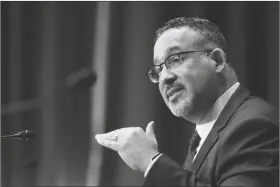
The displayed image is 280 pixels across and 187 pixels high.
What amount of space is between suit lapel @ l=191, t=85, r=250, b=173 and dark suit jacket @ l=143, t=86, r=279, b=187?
1cm

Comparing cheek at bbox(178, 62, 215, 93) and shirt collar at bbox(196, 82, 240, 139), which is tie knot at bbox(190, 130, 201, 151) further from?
cheek at bbox(178, 62, 215, 93)

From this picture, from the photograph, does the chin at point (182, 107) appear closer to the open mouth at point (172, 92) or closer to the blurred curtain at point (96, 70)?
the open mouth at point (172, 92)

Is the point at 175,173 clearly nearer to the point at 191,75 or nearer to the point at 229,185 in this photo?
the point at 229,185

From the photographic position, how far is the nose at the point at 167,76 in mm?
1104

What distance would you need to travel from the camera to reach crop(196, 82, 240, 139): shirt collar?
1099 millimetres

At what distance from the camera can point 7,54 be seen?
2.01 meters

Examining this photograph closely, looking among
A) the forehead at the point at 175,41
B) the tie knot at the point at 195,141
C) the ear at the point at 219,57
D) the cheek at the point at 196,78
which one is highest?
the forehead at the point at 175,41

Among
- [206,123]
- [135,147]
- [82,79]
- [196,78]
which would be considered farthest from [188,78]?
[82,79]

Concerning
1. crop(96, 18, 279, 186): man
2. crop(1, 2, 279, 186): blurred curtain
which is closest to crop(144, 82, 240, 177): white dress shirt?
crop(96, 18, 279, 186): man

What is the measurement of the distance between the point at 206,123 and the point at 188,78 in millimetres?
136

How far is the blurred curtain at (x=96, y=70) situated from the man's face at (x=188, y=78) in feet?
2.40

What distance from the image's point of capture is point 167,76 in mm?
1108

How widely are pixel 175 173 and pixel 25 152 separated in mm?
1222

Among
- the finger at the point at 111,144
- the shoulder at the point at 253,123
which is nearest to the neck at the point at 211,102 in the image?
the shoulder at the point at 253,123
